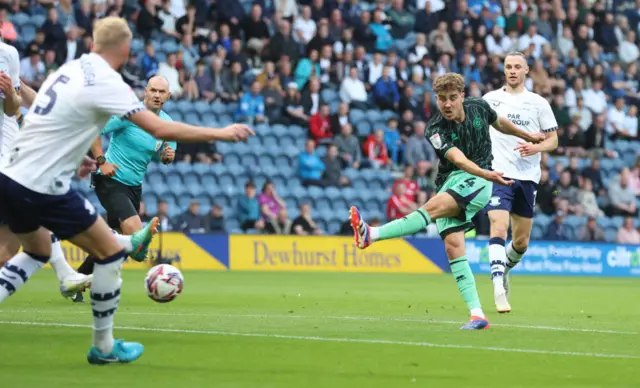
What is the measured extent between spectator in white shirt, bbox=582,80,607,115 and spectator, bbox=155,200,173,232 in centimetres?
1232

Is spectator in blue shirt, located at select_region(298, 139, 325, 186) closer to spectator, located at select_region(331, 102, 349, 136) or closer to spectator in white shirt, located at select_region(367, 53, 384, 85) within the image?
spectator, located at select_region(331, 102, 349, 136)

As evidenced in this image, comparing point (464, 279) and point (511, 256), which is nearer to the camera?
point (464, 279)

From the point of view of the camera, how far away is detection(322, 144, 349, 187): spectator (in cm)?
2680

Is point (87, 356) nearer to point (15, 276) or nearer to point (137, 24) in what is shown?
point (15, 276)

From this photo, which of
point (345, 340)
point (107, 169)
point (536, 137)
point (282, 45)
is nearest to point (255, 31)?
point (282, 45)

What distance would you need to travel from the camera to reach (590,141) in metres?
30.4

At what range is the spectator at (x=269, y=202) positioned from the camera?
25.2m

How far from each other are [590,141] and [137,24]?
11571mm

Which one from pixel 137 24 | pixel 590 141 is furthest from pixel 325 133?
pixel 590 141

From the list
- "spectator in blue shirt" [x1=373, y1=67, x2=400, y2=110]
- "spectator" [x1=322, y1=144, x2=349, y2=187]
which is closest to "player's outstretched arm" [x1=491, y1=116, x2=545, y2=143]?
"spectator" [x1=322, y1=144, x2=349, y2=187]

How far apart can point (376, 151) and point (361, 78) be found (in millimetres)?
2193

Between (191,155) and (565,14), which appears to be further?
(565,14)

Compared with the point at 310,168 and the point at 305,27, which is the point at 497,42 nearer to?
the point at 305,27

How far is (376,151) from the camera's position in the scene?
27797 mm
